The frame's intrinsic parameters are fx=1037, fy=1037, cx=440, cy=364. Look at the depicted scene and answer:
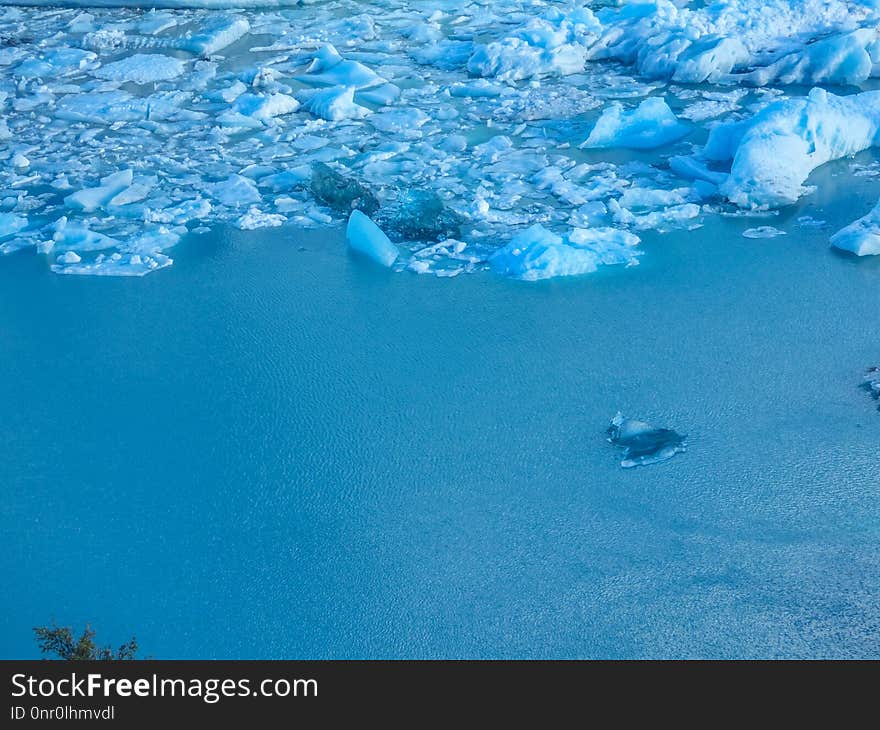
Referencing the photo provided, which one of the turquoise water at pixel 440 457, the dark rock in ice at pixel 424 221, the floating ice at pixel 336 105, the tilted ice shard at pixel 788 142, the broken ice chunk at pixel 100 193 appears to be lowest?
the turquoise water at pixel 440 457

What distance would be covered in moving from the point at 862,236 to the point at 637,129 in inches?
60.4

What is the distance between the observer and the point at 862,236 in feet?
14.7

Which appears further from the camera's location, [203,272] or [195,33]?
[195,33]

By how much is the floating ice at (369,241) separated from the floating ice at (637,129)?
153cm

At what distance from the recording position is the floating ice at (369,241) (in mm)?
4570

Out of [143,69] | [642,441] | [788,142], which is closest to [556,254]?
[642,441]

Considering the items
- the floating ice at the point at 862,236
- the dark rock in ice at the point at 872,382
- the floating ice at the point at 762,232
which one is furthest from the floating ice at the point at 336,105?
the dark rock in ice at the point at 872,382

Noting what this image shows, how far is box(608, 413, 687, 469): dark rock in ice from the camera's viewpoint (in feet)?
11.1

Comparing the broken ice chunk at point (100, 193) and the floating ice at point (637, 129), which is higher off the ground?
the floating ice at point (637, 129)

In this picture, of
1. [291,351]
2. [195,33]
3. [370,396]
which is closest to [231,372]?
[291,351]

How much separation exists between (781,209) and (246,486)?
2.97 metres

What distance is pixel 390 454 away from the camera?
3.47 m

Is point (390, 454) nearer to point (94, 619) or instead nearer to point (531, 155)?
point (94, 619)

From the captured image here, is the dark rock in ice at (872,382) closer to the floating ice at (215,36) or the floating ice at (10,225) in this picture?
the floating ice at (10,225)
